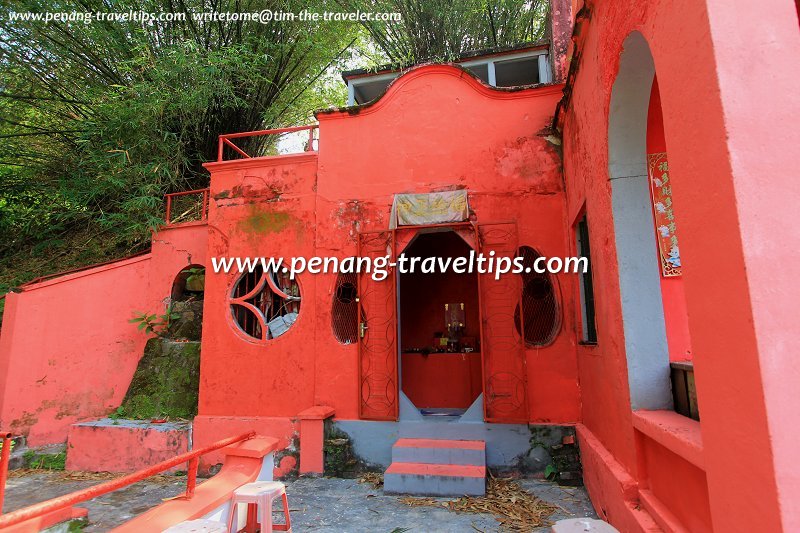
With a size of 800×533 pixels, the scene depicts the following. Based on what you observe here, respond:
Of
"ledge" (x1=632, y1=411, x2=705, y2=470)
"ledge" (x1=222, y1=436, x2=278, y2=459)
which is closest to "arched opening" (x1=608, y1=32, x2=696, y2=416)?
"ledge" (x1=632, y1=411, x2=705, y2=470)

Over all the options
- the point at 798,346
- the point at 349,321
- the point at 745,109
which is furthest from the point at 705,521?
the point at 349,321

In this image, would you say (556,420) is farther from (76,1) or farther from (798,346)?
(76,1)

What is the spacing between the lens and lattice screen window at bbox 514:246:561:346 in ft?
19.8

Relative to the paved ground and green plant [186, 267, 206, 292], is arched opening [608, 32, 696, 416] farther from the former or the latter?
green plant [186, 267, 206, 292]

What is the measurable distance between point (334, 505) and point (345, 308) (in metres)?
2.69

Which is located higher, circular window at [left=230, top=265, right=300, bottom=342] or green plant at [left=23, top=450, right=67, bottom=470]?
circular window at [left=230, top=265, right=300, bottom=342]

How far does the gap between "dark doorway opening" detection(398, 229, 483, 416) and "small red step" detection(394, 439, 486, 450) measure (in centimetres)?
182

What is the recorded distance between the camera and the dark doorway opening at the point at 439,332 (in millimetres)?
7945

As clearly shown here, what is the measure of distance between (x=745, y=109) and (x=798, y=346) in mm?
890

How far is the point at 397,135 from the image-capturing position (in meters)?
6.79

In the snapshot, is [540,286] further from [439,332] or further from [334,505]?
[334,505]

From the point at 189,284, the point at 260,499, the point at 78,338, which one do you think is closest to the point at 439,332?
the point at 189,284

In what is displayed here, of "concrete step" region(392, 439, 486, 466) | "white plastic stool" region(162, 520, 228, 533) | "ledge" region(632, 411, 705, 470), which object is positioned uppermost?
"ledge" region(632, 411, 705, 470)

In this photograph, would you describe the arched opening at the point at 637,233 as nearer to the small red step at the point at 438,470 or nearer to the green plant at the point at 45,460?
the small red step at the point at 438,470
